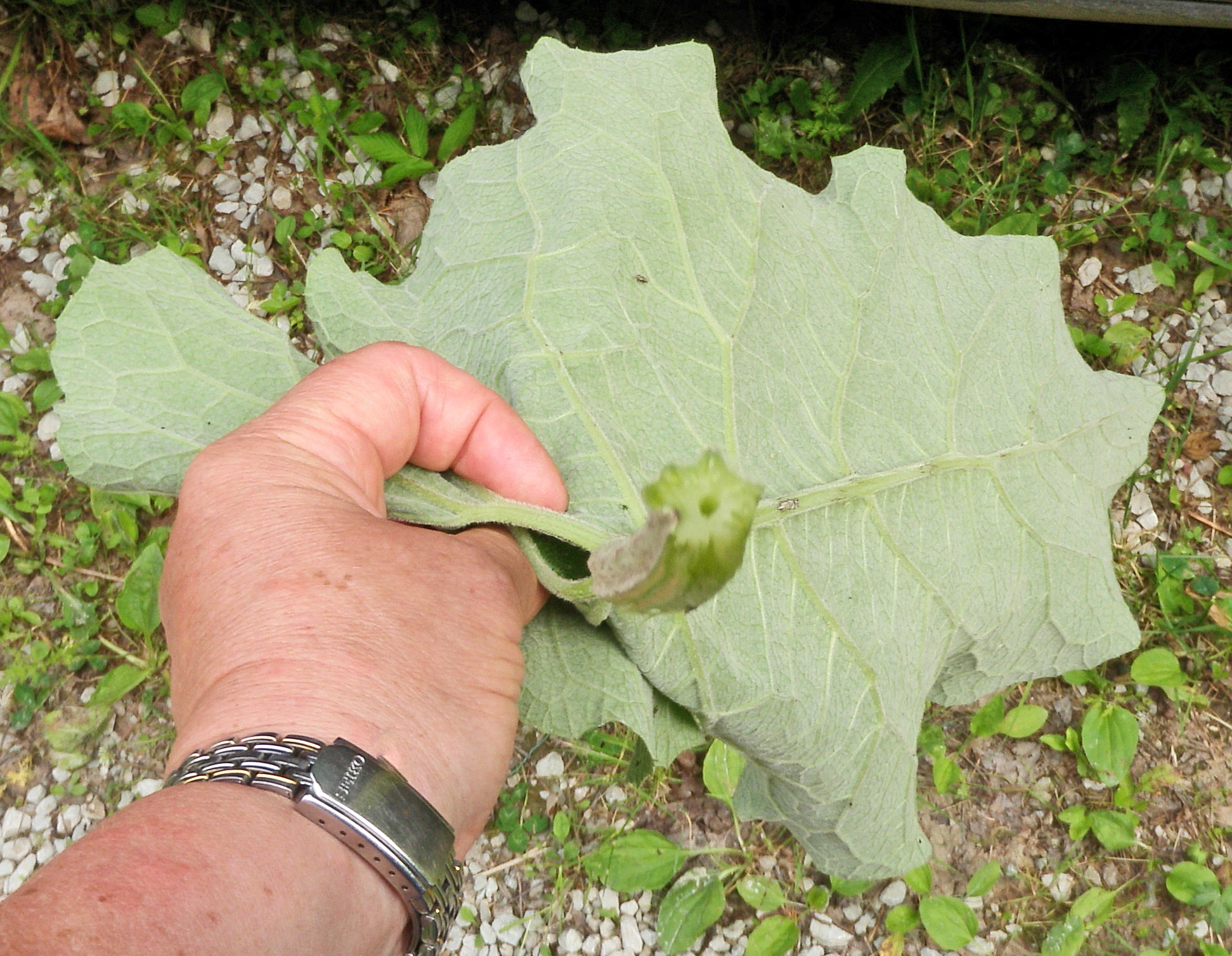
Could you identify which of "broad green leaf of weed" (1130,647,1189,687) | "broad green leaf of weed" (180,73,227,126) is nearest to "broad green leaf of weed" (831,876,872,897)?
"broad green leaf of weed" (1130,647,1189,687)

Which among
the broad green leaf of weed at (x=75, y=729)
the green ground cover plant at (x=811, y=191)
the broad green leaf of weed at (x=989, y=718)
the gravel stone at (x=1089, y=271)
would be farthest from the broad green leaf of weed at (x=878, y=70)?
the broad green leaf of weed at (x=75, y=729)

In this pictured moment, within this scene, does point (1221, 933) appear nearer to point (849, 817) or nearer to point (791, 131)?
point (849, 817)

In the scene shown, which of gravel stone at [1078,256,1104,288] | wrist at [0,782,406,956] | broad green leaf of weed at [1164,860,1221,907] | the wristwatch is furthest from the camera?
gravel stone at [1078,256,1104,288]

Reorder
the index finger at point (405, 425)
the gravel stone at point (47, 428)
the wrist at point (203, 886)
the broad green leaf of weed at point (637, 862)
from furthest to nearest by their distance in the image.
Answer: the gravel stone at point (47, 428) < the broad green leaf of weed at point (637, 862) < the index finger at point (405, 425) < the wrist at point (203, 886)

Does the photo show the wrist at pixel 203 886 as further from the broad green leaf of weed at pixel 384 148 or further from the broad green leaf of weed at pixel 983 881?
the broad green leaf of weed at pixel 384 148

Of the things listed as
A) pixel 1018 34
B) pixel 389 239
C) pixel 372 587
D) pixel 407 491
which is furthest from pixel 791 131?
pixel 372 587

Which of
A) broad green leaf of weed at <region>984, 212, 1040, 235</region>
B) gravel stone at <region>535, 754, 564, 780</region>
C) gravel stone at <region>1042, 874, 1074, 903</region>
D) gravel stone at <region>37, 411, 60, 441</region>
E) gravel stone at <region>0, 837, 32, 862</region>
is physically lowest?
gravel stone at <region>1042, 874, 1074, 903</region>

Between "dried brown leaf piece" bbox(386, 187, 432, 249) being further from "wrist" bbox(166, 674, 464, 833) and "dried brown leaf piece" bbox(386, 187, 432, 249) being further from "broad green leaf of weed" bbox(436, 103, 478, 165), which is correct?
"wrist" bbox(166, 674, 464, 833)
